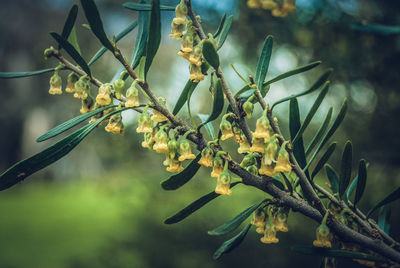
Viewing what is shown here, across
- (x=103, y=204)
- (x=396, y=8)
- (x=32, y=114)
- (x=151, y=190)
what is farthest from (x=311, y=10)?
(x=32, y=114)

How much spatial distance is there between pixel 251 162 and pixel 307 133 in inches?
67.5

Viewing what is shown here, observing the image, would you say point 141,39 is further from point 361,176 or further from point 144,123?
point 361,176

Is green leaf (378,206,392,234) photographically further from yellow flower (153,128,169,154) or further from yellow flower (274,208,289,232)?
yellow flower (153,128,169,154)

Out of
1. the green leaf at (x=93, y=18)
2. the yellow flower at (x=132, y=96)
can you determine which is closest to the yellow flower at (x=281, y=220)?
the yellow flower at (x=132, y=96)

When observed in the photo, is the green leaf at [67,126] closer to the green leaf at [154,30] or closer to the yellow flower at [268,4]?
the green leaf at [154,30]

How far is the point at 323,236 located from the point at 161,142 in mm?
474

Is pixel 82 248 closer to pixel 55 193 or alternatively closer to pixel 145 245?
pixel 145 245

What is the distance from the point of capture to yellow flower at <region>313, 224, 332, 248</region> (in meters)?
0.78

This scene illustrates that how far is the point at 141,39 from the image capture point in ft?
3.21

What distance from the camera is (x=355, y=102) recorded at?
88.1 inches

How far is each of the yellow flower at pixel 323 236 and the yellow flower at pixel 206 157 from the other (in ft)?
1.05

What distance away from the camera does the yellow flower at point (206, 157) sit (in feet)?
2.55

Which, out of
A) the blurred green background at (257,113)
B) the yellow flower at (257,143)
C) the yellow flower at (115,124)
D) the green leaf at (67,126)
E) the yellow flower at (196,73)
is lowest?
the blurred green background at (257,113)

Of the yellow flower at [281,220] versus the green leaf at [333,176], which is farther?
the green leaf at [333,176]
